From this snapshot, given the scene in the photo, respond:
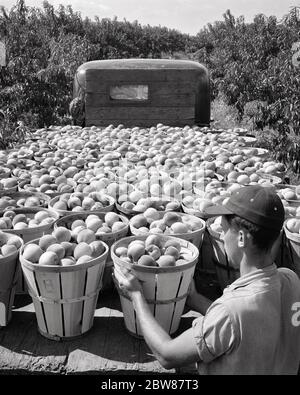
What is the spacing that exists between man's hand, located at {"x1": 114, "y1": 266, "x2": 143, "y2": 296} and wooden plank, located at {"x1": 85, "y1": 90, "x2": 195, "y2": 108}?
6.11 m

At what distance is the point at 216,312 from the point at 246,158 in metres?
3.93

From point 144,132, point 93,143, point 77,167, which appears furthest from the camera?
point 144,132

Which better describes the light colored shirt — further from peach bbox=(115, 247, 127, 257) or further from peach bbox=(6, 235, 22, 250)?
peach bbox=(6, 235, 22, 250)

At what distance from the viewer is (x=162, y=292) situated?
2430 millimetres

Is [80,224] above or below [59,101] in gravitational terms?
above

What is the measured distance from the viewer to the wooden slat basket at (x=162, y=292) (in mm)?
2396

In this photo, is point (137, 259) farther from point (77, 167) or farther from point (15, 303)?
point (77, 167)

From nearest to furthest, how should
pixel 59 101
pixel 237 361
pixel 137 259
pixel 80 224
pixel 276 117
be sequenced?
A: 1. pixel 237 361
2. pixel 137 259
3. pixel 80 224
4. pixel 276 117
5. pixel 59 101

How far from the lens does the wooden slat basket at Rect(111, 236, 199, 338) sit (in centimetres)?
240

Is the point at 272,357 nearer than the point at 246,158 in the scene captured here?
Yes

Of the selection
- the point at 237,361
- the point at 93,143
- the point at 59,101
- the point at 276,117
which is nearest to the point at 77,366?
the point at 237,361

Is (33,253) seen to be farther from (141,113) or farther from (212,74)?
(212,74)

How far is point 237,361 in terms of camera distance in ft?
5.31

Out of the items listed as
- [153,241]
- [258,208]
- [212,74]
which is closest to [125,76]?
[153,241]
